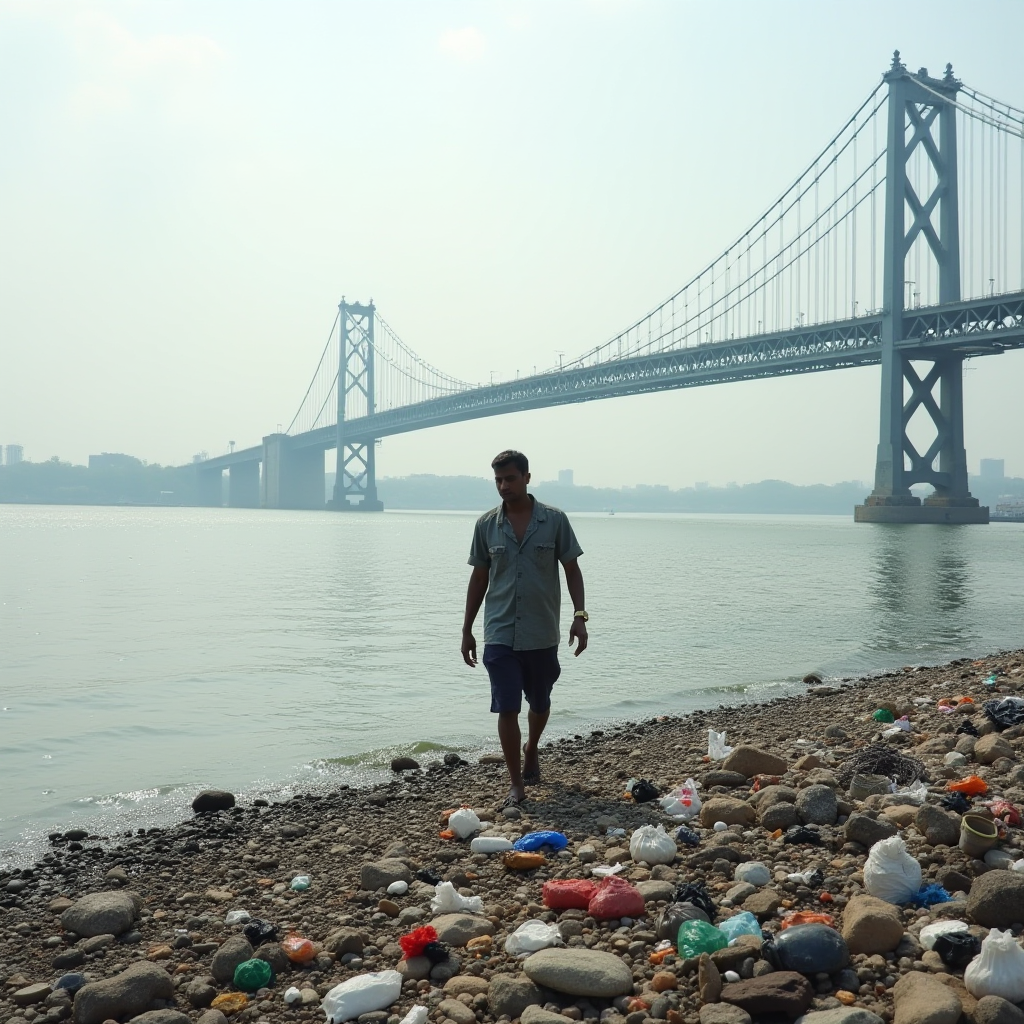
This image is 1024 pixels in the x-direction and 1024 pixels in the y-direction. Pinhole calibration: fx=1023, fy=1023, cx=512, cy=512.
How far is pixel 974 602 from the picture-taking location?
14.9 meters

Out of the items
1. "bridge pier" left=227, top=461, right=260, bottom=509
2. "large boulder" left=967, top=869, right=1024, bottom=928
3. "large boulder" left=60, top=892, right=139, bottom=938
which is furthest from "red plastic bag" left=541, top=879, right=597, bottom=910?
"bridge pier" left=227, top=461, right=260, bottom=509

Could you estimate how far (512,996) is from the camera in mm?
2277

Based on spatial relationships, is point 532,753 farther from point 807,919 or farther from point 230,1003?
point 230,1003

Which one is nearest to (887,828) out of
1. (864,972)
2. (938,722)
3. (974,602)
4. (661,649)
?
(864,972)

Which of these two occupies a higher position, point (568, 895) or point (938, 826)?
point (938, 826)

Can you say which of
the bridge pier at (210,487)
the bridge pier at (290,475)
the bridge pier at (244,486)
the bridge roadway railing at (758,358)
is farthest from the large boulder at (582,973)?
the bridge pier at (210,487)

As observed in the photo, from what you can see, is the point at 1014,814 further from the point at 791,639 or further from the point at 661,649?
the point at 791,639

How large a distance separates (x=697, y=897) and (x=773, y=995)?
56 cm

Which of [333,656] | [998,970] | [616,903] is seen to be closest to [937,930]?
[998,970]

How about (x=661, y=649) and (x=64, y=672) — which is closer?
(x=64, y=672)

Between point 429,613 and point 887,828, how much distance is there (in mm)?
11092

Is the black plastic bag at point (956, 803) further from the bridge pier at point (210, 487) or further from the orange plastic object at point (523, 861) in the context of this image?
the bridge pier at point (210, 487)

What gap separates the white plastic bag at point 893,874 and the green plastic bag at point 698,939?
1.64 ft

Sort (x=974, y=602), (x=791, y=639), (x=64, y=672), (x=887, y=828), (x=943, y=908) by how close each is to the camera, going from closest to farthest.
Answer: (x=943, y=908) < (x=887, y=828) < (x=64, y=672) < (x=791, y=639) < (x=974, y=602)
